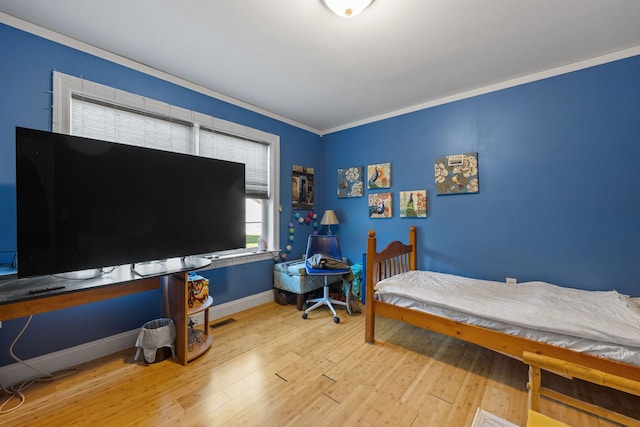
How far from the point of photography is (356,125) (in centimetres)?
372

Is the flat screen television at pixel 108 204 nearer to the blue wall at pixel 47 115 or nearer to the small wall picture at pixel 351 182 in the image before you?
the blue wall at pixel 47 115

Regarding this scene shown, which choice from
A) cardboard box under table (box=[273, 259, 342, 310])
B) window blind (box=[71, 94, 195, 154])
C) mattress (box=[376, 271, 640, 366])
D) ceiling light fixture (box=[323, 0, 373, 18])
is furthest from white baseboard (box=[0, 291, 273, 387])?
ceiling light fixture (box=[323, 0, 373, 18])

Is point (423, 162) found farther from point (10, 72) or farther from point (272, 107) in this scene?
point (10, 72)

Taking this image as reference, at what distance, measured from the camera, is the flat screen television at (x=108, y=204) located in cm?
150

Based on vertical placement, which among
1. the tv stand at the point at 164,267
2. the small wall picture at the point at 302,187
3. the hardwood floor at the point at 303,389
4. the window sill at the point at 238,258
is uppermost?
the small wall picture at the point at 302,187

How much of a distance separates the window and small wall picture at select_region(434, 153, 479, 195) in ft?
6.67

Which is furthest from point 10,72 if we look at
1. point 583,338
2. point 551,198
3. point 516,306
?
point 551,198

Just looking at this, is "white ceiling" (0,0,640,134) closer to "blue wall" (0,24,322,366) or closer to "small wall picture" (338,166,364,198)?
"blue wall" (0,24,322,366)

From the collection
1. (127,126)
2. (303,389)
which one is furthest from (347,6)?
(303,389)

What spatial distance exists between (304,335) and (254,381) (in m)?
0.74

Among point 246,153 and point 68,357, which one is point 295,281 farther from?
point 68,357

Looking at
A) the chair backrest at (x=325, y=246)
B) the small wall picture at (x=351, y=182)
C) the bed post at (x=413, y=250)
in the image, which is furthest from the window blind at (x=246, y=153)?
the bed post at (x=413, y=250)

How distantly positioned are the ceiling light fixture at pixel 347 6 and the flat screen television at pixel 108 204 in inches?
60.2

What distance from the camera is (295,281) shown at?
123 inches
